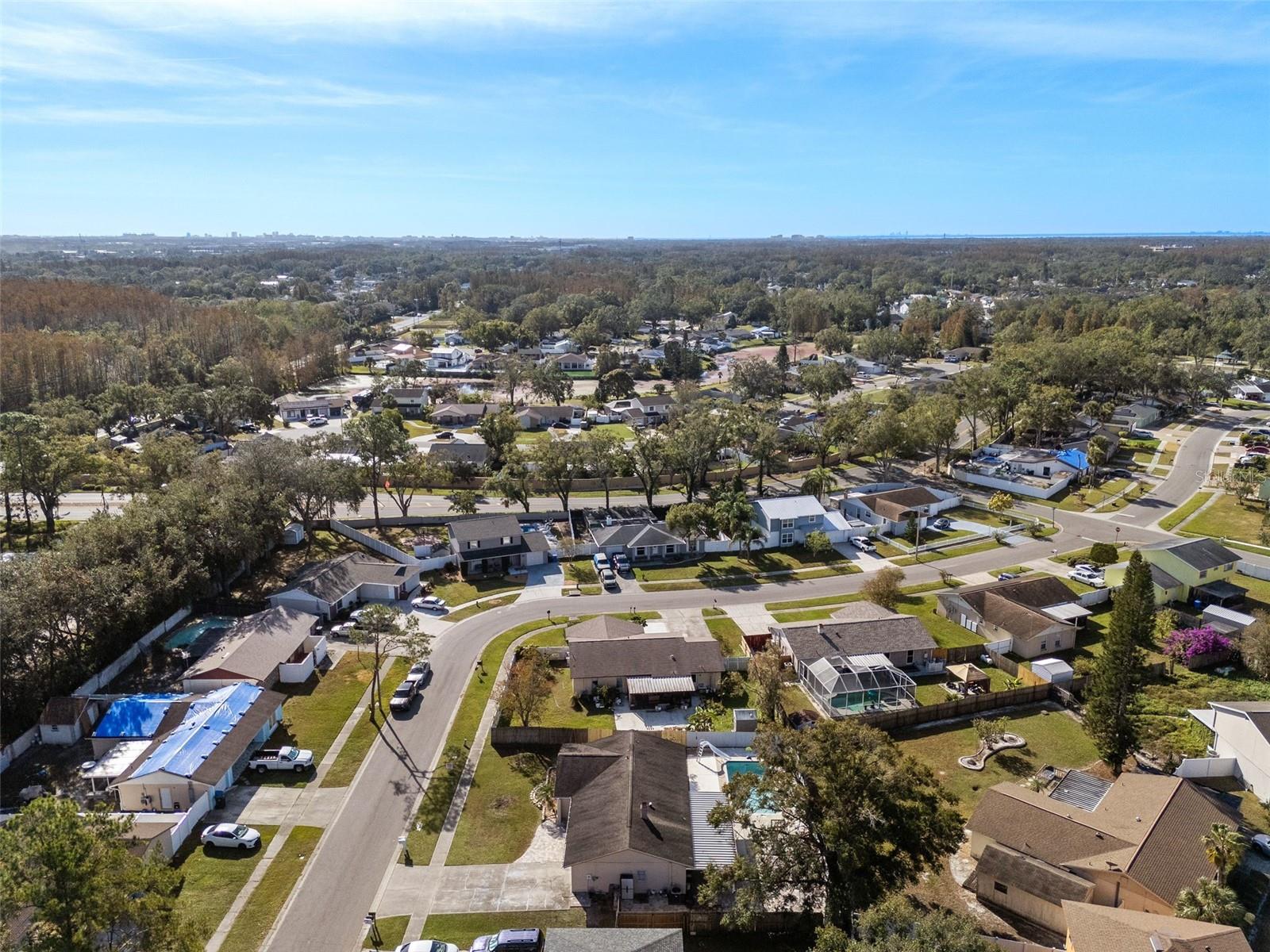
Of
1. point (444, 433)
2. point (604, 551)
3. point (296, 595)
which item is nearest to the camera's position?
point (296, 595)

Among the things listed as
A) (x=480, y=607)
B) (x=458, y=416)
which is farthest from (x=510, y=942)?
(x=458, y=416)

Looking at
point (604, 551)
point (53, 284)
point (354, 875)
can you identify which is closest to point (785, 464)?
point (604, 551)

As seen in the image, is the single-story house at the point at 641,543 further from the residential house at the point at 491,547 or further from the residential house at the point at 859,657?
the residential house at the point at 859,657

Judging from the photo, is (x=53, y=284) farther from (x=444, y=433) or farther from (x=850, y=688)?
(x=850, y=688)

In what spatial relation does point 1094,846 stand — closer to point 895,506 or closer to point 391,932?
point 391,932

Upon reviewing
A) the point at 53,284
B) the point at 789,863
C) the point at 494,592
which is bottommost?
the point at 494,592
